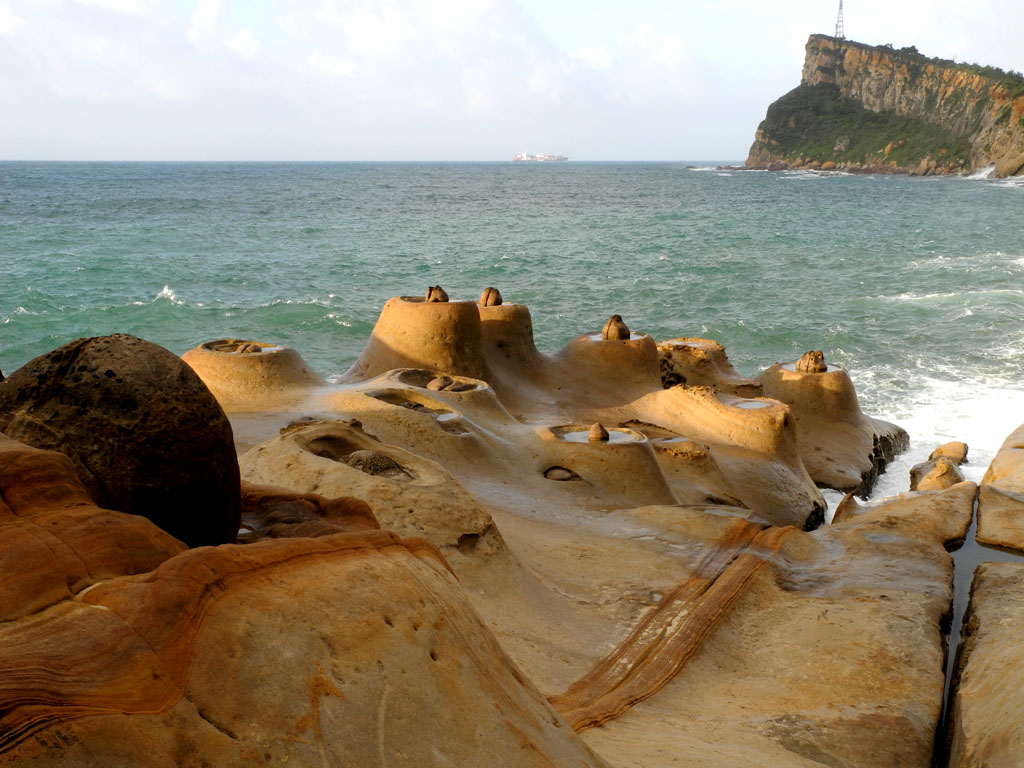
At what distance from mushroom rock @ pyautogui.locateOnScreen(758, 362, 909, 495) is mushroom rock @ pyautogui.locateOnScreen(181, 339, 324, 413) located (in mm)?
7171

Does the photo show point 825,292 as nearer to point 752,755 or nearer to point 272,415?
point 272,415

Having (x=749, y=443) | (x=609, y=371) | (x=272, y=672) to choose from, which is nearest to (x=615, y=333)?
(x=609, y=371)

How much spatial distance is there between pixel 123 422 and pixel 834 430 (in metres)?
12.3

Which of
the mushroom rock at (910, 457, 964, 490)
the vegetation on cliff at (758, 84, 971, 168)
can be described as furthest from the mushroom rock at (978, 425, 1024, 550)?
the vegetation on cliff at (758, 84, 971, 168)

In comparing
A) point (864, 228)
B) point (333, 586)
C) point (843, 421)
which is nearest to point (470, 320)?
point (843, 421)

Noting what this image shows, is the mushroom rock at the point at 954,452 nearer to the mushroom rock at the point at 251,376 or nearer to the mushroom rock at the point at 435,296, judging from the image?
the mushroom rock at the point at 435,296

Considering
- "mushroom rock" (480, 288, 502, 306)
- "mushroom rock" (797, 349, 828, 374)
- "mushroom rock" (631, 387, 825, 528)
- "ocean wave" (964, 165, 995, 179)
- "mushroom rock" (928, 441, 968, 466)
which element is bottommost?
"mushroom rock" (928, 441, 968, 466)

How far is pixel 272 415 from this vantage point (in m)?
9.03

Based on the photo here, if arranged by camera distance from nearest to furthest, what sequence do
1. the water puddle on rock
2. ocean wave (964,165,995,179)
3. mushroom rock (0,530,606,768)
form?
mushroom rock (0,530,606,768)
the water puddle on rock
ocean wave (964,165,995,179)

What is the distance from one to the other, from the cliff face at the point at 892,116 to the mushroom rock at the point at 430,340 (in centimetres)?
7039

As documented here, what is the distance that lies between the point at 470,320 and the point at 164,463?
872cm

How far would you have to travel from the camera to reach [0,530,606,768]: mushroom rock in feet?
6.47

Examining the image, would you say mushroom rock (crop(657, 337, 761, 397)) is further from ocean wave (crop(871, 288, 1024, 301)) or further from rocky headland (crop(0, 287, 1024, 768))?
ocean wave (crop(871, 288, 1024, 301))

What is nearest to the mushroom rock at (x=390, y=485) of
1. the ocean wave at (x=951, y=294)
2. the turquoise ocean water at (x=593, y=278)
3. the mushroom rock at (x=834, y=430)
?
the mushroom rock at (x=834, y=430)
